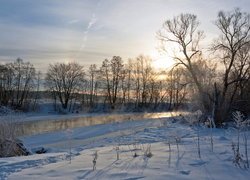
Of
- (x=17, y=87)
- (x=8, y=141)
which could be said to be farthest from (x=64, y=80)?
(x=8, y=141)

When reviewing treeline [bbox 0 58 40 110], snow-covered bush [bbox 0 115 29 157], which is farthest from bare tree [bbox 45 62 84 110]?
snow-covered bush [bbox 0 115 29 157]

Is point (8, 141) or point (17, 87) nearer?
point (8, 141)

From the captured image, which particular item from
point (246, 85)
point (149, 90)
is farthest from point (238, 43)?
point (149, 90)

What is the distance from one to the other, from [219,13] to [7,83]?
2439 inches

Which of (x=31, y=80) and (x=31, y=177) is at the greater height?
(x=31, y=80)

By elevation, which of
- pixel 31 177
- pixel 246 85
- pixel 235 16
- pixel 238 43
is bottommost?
Answer: pixel 31 177

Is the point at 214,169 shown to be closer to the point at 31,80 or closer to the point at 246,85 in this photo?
the point at 246,85

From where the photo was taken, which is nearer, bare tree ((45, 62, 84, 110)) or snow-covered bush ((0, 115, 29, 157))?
snow-covered bush ((0, 115, 29, 157))

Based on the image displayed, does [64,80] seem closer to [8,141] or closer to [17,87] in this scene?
[17,87]

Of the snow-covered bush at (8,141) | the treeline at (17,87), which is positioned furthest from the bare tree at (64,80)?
the snow-covered bush at (8,141)

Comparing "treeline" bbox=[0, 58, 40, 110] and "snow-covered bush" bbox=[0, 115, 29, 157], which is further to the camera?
"treeline" bbox=[0, 58, 40, 110]

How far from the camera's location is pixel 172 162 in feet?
29.5

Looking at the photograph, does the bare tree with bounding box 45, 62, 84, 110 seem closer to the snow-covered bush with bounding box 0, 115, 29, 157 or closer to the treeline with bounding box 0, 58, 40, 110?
the treeline with bounding box 0, 58, 40, 110

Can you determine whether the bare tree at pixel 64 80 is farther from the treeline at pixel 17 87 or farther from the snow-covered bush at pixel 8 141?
the snow-covered bush at pixel 8 141
